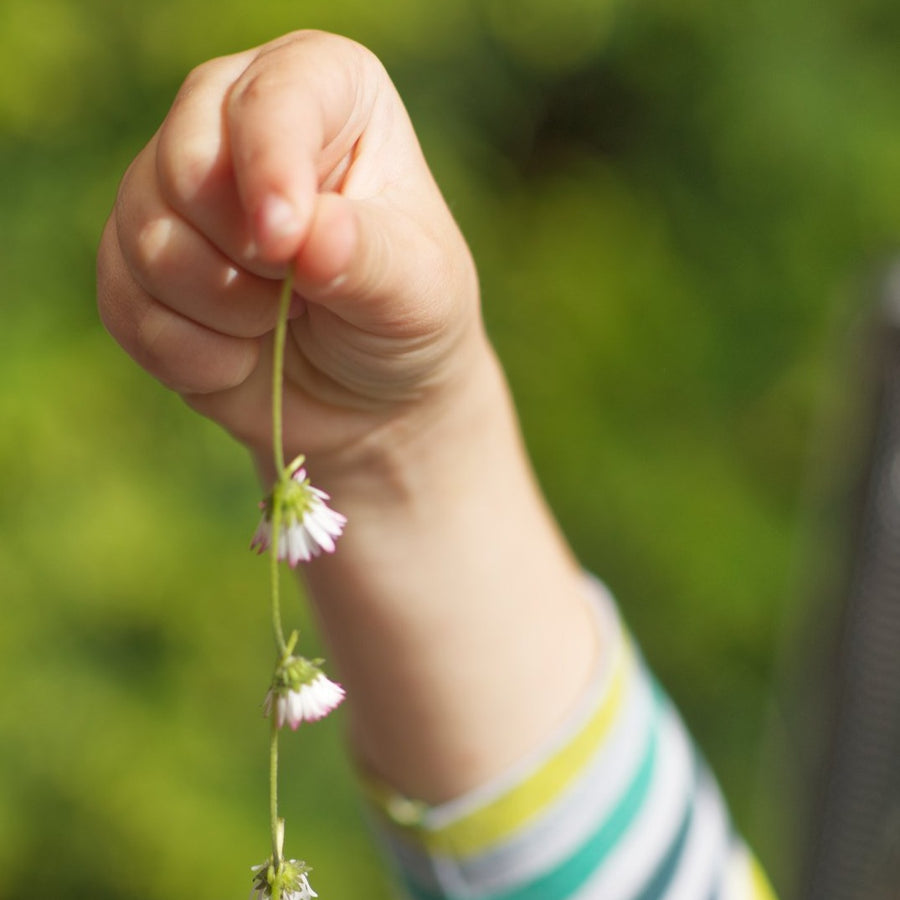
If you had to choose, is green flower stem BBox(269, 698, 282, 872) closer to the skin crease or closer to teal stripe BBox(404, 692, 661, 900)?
the skin crease

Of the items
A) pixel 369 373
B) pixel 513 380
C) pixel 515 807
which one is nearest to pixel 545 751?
pixel 515 807

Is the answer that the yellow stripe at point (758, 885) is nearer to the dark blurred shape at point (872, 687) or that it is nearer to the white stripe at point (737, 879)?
the white stripe at point (737, 879)

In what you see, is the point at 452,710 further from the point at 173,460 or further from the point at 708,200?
the point at 708,200

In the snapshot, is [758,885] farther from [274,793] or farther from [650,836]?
[274,793]

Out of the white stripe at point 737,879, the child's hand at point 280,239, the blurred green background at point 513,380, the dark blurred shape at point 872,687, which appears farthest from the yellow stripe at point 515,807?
the blurred green background at point 513,380

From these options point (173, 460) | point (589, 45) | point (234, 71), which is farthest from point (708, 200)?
point (234, 71)

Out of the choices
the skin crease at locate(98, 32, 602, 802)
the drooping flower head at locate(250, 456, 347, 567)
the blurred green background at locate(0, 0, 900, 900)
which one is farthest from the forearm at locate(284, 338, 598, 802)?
the blurred green background at locate(0, 0, 900, 900)
